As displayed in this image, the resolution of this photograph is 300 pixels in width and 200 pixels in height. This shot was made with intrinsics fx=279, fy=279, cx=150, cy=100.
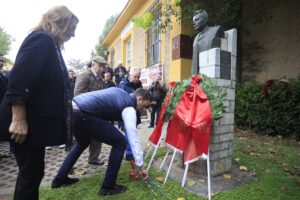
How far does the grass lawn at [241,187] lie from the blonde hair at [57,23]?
2071 mm

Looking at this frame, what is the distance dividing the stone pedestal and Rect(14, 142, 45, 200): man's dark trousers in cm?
251

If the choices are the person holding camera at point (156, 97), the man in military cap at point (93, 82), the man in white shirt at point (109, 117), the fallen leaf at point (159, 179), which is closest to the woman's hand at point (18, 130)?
the man in white shirt at point (109, 117)

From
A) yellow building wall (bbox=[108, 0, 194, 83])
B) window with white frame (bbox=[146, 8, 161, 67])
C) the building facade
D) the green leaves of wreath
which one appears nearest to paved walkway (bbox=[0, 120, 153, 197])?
the green leaves of wreath

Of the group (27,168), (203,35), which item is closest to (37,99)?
(27,168)

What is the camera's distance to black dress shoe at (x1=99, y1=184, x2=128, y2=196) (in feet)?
11.5

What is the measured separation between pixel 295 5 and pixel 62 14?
788cm

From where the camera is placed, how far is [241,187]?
376 centimetres

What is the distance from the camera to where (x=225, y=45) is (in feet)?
13.5

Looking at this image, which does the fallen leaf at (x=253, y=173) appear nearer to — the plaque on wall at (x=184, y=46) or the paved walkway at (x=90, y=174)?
the paved walkway at (x=90, y=174)

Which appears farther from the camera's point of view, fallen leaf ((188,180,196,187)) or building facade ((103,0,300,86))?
building facade ((103,0,300,86))

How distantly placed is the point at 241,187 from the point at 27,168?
278cm

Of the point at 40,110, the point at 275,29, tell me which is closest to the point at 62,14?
the point at 40,110

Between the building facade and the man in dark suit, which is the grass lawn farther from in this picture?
the building facade

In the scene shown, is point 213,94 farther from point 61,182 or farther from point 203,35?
point 61,182
